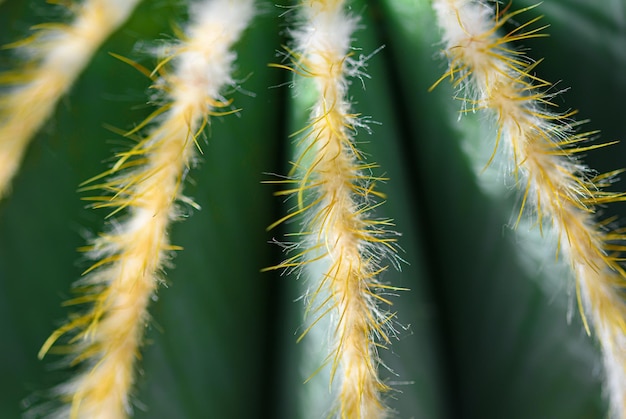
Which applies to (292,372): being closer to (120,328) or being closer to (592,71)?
(120,328)

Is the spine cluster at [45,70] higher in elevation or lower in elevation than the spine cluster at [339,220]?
higher

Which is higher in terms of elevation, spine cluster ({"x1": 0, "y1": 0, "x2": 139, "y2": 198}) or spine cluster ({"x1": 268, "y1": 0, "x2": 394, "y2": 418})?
spine cluster ({"x1": 0, "y1": 0, "x2": 139, "y2": 198})

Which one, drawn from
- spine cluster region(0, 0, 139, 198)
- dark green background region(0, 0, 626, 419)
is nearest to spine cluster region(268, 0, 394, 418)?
dark green background region(0, 0, 626, 419)

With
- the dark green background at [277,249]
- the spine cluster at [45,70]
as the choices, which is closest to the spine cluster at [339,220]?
the dark green background at [277,249]

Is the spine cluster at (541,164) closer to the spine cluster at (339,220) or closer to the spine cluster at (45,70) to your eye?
the spine cluster at (339,220)

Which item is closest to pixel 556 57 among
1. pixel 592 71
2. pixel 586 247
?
pixel 592 71

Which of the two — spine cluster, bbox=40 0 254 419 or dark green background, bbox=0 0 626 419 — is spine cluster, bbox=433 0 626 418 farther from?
spine cluster, bbox=40 0 254 419

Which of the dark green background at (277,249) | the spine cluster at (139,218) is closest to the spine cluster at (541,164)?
the dark green background at (277,249)
